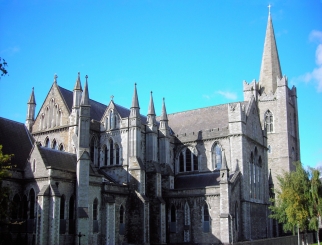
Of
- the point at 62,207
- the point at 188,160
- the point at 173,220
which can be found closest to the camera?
the point at 62,207

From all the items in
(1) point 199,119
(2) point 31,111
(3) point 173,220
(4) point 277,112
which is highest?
(4) point 277,112

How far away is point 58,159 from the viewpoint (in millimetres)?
40938

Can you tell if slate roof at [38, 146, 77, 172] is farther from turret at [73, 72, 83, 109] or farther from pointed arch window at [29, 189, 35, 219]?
turret at [73, 72, 83, 109]

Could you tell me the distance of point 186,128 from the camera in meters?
59.5

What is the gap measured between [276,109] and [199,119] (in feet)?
64.1

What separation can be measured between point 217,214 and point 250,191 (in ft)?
25.1

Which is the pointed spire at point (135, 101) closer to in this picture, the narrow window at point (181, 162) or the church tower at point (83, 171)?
the church tower at point (83, 171)

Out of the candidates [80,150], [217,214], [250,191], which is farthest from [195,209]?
[80,150]

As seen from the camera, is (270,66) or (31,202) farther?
(270,66)

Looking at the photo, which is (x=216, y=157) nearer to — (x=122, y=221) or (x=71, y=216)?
(x=122, y=221)

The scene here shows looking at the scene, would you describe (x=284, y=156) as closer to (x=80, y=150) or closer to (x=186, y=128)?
(x=186, y=128)

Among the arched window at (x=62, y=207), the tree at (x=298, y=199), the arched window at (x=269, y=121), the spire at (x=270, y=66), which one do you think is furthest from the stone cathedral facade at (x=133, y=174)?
the spire at (x=270, y=66)

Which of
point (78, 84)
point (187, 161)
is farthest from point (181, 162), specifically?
point (78, 84)

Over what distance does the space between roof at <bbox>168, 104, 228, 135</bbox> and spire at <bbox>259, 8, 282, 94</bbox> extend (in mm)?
19347
